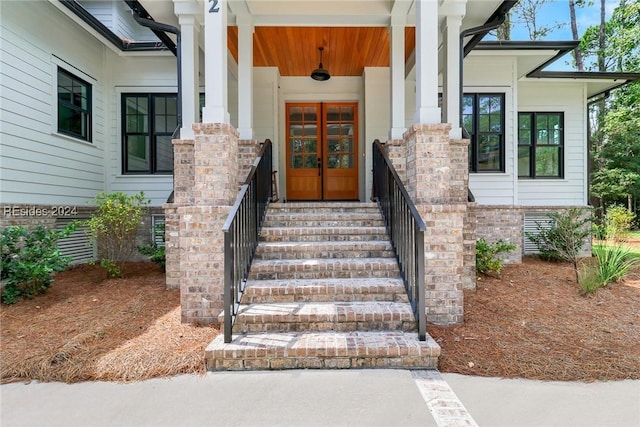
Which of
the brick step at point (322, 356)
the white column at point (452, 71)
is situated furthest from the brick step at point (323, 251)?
the white column at point (452, 71)

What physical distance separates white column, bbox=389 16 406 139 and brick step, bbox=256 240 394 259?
1881 mm

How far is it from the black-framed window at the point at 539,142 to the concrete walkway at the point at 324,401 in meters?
6.15

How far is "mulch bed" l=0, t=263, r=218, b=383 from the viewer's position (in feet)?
8.69

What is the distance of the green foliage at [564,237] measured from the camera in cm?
576

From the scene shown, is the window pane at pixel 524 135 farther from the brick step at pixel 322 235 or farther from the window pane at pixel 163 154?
the window pane at pixel 163 154

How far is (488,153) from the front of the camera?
7.12 m

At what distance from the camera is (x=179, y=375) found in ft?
8.53

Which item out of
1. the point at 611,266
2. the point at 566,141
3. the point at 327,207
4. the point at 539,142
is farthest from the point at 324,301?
the point at 566,141

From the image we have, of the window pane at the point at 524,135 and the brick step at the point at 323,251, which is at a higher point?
the window pane at the point at 524,135

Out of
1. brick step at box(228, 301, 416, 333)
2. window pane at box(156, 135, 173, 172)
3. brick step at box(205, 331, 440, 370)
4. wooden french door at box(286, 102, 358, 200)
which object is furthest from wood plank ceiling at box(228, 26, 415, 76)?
brick step at box(205, 331, 440, 370)

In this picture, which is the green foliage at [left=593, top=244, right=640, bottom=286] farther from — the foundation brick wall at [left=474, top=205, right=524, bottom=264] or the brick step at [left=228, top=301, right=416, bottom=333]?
the brick step at [left=228, top=301, right=416, bottom=333]

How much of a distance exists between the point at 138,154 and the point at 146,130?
515 mm

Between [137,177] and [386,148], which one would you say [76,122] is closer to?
[137,177]

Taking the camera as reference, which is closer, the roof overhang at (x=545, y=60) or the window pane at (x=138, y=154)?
the roof overhang at (x=545, y=60)
